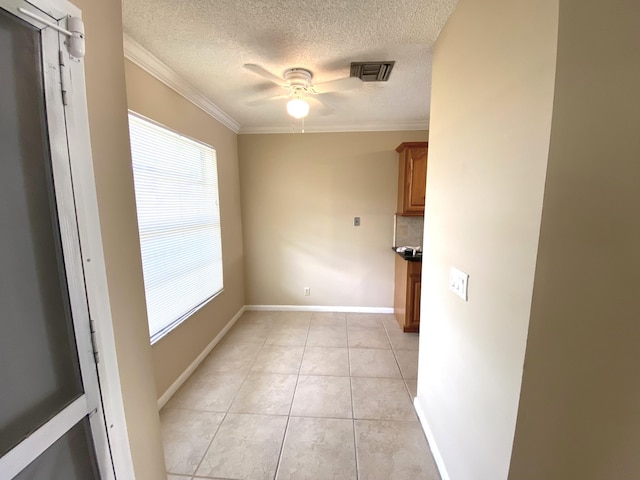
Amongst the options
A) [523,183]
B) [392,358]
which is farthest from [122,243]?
[392,358]

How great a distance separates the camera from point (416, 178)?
9.64 feet

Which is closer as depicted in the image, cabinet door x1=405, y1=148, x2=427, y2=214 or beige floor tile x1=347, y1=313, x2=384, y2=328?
cabinet door x1=405, y1=148, x2=427, y2=214

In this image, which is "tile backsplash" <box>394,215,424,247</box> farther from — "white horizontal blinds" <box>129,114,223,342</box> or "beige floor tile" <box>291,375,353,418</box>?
"white horizontal blinds" <box>129,114,223,342</box>

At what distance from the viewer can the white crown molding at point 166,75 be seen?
5.16ft

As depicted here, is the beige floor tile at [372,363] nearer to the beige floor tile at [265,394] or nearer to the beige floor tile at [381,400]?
the beige floor tile at [381,400]

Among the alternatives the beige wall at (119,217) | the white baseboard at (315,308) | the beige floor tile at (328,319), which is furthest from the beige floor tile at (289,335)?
the beige wall at (119,217)

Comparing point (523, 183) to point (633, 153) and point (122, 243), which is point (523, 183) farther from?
point (122, 243)

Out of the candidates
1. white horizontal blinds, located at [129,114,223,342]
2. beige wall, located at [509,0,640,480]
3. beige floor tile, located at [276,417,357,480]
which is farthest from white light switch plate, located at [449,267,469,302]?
white horizontal blinds, located at [129,114,223,342]

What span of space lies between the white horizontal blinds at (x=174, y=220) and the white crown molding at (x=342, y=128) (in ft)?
2.98

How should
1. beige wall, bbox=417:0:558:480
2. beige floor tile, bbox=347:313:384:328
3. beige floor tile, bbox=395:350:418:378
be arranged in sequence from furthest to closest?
1. beige floor tile, bbox=347:313:384:328
2. beige floor tile, bbox=395:350:418:378
3. beige wall, bbox=417:0:558:480

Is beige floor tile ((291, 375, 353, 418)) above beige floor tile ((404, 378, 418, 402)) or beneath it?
beneath

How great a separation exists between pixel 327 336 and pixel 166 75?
2899mm

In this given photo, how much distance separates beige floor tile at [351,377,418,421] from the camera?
1.82 meters

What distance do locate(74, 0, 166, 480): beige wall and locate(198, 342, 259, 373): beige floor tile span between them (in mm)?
1358
